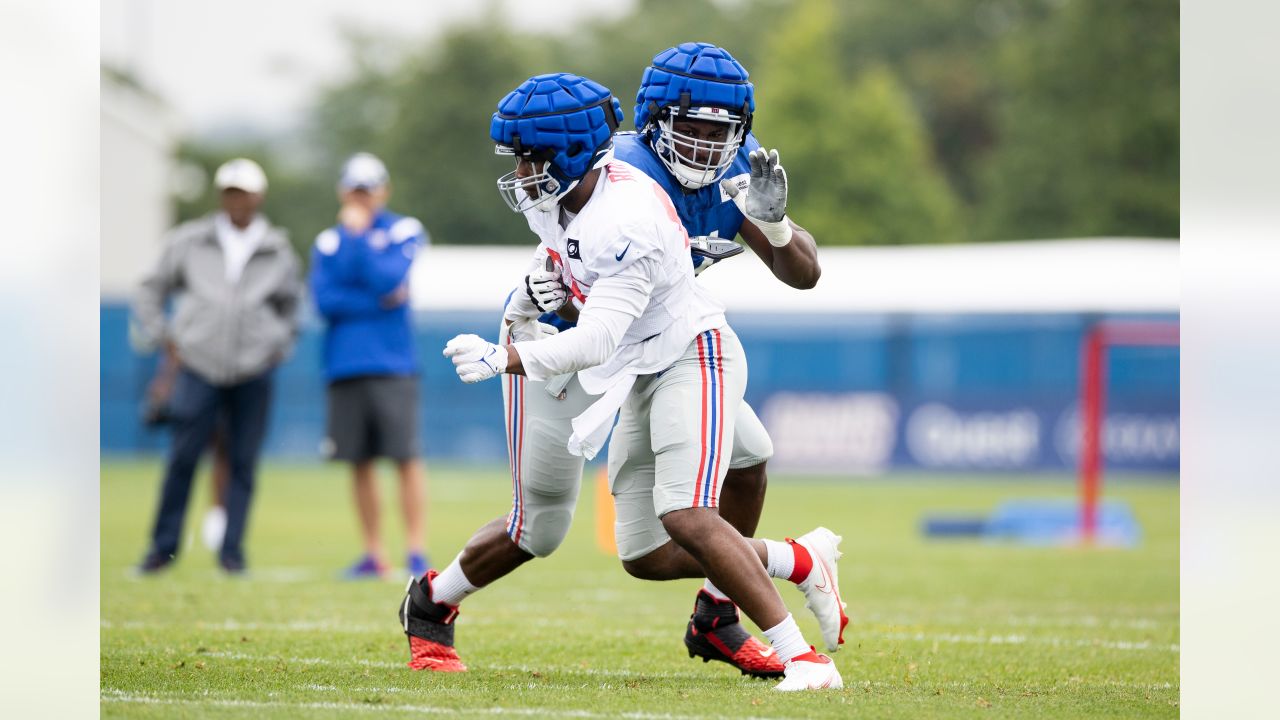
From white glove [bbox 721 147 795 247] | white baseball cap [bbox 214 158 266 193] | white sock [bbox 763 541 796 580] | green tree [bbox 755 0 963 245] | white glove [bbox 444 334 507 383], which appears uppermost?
green tree [bbox 755 0 963 245]

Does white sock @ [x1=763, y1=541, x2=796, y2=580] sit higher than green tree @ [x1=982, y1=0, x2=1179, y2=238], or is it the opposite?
green tree @ [x1=982, y1=0, x2=1179, y2=238]

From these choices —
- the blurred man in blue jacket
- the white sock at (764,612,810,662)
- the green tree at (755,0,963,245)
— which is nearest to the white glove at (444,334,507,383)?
the white sock at (764,612,810,662)

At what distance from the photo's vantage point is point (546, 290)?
4902 millimetres

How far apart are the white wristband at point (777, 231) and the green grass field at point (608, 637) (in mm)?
1387

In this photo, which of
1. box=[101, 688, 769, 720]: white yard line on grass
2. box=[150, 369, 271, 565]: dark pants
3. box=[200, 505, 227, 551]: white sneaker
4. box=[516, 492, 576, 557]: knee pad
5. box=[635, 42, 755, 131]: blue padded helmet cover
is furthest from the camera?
box=[200, 505, 227, 551]: white sneaker

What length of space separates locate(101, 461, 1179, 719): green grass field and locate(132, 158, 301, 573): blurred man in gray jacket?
42 cm

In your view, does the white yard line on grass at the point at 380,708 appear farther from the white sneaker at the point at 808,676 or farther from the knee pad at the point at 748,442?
the knee pad at the point at 748,442

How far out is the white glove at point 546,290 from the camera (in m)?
4.90

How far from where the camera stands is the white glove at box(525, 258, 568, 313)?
4902 millimetres

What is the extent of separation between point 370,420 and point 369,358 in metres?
0.37

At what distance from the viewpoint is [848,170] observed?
44.2 m

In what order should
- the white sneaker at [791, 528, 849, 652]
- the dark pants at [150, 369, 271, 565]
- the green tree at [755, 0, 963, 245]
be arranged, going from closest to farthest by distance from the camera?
the white sneaker at [791, 528, 849, 652] → the dark pants at [150, 369, 271, 565] → the green tree at [755, 0, 963, 245]

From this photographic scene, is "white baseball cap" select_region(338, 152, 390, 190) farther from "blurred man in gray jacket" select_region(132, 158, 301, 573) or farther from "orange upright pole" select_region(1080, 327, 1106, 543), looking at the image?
"orange upright pole" select_region(1080, 327, 1106, 543)
